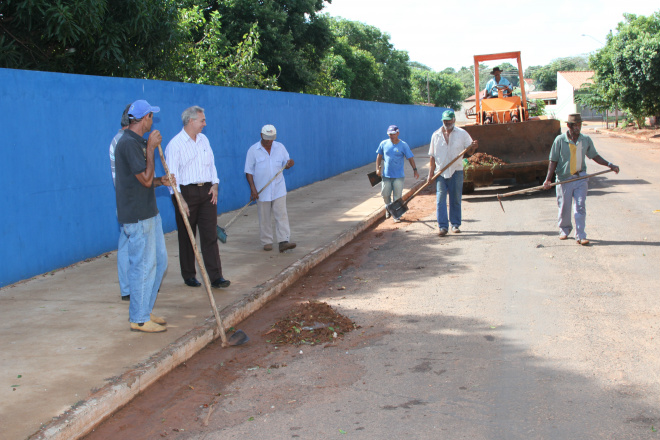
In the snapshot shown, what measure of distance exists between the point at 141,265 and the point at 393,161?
22.2 ft

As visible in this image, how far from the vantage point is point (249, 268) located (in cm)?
802

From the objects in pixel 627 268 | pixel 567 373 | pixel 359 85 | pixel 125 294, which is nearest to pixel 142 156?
pixel 125 294

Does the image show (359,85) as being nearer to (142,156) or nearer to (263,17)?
(263,17)

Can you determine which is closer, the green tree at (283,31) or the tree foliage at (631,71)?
the green tree at (283,31)

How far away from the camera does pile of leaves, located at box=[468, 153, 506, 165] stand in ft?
45.2

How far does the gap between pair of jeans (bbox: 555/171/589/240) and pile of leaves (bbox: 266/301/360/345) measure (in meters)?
4.36

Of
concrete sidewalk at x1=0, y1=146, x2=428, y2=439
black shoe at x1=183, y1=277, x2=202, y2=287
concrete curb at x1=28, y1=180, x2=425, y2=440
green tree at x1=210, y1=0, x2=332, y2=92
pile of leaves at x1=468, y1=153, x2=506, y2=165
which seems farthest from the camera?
green tree at x1=210, y1=0, x2=332, y2=92

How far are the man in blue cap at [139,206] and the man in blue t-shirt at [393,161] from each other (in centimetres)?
635

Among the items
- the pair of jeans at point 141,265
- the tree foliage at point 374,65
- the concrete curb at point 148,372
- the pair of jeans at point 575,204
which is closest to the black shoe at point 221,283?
the concrete curb at point 148,372

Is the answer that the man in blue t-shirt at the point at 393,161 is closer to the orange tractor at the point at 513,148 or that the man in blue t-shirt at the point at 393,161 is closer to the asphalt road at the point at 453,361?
the orange tractor at the point at 513,148

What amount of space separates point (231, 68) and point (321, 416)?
17640mm

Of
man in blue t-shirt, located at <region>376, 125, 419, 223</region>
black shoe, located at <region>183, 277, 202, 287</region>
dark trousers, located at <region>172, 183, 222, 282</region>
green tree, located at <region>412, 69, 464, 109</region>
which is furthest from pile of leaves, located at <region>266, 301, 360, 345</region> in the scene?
green tree, located at <region>412, 69, 464, 109</region>

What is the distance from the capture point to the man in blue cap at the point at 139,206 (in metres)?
5.27

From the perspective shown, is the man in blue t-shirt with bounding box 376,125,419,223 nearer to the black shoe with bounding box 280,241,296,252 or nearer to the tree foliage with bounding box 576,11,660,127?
the black shoe with bounding box 280,241,296,252
